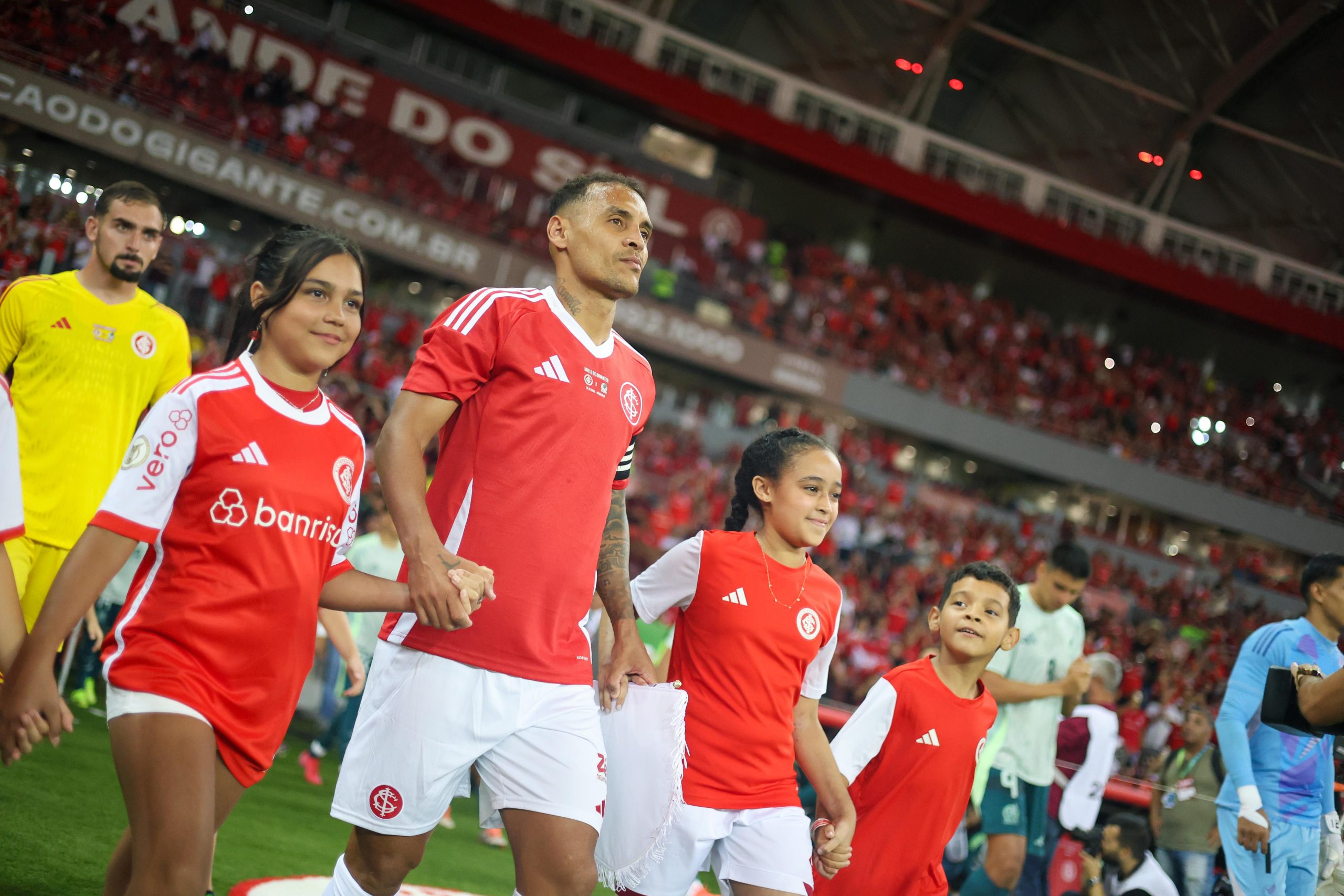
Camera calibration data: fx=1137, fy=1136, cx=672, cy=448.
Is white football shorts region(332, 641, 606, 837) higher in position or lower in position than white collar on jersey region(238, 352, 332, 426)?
lower

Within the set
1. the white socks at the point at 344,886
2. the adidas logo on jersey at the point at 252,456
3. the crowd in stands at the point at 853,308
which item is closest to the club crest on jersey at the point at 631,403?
the adidas logo on jersey at the point at 252,456

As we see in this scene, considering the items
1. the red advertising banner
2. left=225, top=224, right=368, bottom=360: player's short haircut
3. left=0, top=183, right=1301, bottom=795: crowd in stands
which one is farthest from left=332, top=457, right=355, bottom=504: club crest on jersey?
the red advertising banner

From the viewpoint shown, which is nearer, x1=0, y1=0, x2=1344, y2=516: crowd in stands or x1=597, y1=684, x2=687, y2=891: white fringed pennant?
x1=597, y1=684, x2=687, y2=891: white fringed pennant

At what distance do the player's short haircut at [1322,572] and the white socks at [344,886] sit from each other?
158 inches

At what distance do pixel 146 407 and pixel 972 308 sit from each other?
1054 inches

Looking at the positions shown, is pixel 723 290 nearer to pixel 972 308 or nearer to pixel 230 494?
pixel 972 308

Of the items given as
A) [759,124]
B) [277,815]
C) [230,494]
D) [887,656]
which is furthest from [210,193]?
[230,494]

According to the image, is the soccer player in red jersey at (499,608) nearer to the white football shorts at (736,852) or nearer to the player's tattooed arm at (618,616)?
the player's tattooed arm at (618,616)

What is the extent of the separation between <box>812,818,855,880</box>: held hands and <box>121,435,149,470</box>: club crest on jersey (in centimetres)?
216

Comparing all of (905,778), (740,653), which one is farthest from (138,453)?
(905,778)

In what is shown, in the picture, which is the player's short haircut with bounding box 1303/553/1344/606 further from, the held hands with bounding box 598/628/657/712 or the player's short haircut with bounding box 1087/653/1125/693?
the held hands with bounding box 598/628/657/712

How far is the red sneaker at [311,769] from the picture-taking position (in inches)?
290

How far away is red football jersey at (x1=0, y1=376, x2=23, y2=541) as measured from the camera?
7.53ft

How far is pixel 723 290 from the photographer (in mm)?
24953
